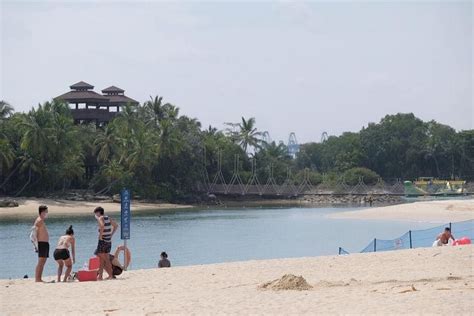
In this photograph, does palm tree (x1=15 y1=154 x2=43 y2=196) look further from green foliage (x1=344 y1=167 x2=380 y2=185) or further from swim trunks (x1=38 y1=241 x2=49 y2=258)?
swim trunks (x1=38 y1=241 x2=49 y2=258)

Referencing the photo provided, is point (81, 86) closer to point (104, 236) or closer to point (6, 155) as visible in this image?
point (6, 155)

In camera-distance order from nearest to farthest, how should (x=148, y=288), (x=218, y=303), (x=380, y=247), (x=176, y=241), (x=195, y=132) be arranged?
(x=218, y=303) < (x=148, y=288) < (x=380, y=247) < (x=176, y=241) < (x=195, y=132)

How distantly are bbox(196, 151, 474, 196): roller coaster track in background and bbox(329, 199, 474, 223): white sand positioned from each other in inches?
1328

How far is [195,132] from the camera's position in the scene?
4035 inches

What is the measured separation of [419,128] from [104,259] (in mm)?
114126

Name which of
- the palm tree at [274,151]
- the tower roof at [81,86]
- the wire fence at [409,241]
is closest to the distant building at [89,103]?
the tower roof at [81,86]

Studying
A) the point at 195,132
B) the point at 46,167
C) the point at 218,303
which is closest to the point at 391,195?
the point at 195,132

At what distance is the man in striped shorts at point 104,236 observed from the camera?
18.4 meters

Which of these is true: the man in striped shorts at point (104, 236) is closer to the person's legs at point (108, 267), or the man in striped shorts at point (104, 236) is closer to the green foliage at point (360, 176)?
the person's legs at point (108, 267)

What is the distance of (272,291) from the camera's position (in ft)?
52.2

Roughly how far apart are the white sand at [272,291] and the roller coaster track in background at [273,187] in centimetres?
7788

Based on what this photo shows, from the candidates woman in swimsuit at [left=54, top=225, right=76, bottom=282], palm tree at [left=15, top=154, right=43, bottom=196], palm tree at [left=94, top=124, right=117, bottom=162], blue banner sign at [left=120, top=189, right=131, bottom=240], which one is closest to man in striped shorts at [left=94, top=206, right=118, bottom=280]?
woman in swimsuit at [left=54, top=225, right=76, bottom=282]

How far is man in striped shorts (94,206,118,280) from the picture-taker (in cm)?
1841

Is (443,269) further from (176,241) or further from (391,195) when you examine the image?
(391,195)
